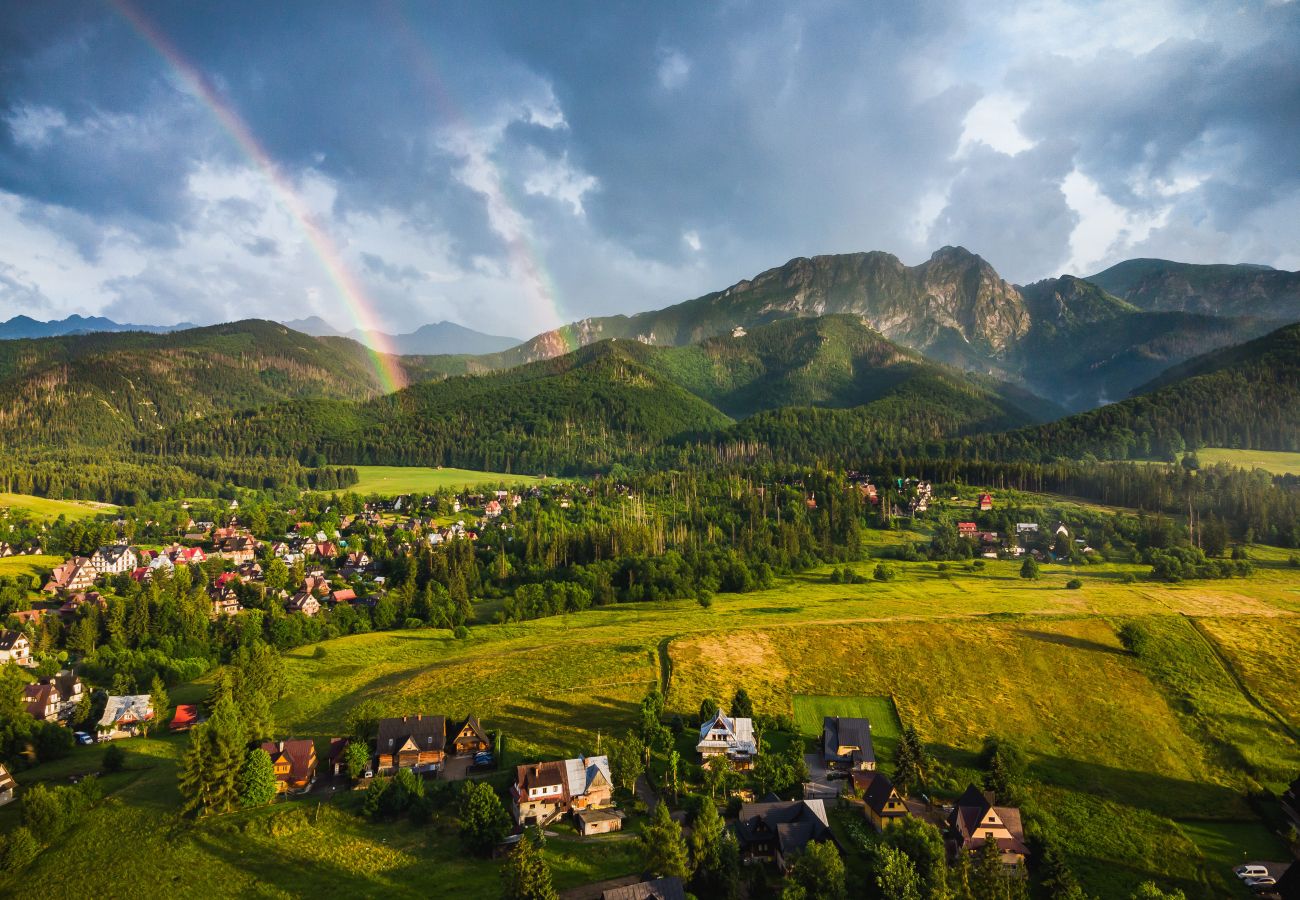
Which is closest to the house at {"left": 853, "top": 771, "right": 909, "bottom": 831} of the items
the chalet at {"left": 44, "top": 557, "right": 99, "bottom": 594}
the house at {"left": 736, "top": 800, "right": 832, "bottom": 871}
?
the house at {"left": 736, "top": 800, "right": 832, "bottom": 871}

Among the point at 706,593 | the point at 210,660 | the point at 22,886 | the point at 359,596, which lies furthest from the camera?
the point at 359,596

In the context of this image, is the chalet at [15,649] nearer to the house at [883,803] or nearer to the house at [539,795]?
the house at [539,795]

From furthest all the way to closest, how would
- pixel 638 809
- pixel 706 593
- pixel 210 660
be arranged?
pixel 706 593, pixel 210 660, pixel 638 809

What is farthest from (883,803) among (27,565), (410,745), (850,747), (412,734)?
(27,565)

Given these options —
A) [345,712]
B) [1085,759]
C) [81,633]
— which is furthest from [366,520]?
[1085,759]

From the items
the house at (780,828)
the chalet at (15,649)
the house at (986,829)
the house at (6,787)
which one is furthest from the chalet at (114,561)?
the house at (986,829)

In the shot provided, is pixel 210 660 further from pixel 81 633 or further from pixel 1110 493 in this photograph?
pixel 1110 493
